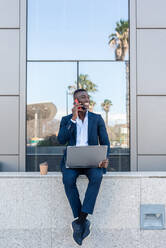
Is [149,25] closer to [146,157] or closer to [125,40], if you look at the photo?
[125,40]

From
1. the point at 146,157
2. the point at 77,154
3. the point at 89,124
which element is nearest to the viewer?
the point at 77,154

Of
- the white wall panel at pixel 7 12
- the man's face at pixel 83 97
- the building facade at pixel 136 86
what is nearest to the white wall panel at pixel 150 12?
the building facade at pixel 136 86

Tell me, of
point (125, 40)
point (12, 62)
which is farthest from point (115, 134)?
point (12, 62)

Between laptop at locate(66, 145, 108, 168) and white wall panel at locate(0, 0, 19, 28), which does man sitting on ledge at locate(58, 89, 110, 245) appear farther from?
white wall panel at locate(0, 0, 19, 28)

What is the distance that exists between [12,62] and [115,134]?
106 inches

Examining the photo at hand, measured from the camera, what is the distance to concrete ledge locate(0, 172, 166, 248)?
12.5ft

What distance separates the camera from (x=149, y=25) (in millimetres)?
5965

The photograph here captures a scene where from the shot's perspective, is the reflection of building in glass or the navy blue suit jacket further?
the reflection of building in glass

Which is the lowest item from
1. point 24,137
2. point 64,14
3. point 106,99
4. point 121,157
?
point 121,157

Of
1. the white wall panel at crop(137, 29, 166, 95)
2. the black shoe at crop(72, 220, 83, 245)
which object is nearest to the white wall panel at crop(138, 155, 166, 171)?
the white wall panel at crop(137, 29, 166, 95)

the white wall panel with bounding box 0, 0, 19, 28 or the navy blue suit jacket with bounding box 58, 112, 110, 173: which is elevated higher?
the white wall panel with bounding box 0, 0, 19, 28

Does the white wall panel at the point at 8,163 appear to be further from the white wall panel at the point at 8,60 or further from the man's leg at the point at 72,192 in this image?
the man's leg at the point at 72,192

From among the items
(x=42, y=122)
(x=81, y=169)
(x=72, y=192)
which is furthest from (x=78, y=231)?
(x=42, y=122)

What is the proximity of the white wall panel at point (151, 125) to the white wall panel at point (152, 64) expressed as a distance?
21 cm
